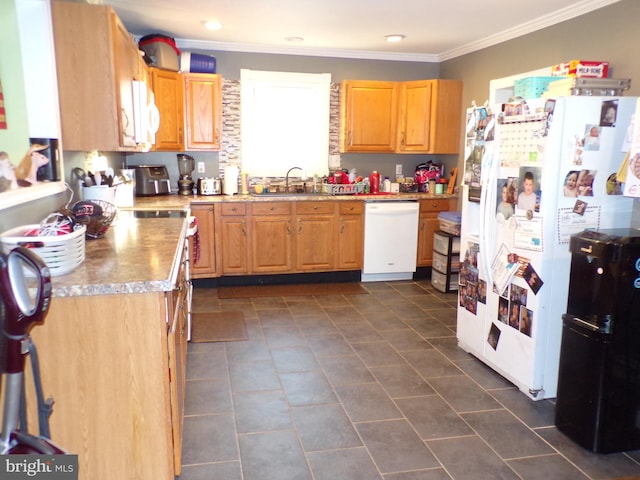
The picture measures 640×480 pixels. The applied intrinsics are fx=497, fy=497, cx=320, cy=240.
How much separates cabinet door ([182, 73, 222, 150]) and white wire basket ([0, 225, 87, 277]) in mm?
3214

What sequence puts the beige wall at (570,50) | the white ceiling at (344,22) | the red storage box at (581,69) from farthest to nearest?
the white ceiling at (344,22), the beige wall at (570,50), the red storage box at (581,69)

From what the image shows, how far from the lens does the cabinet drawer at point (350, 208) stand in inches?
200

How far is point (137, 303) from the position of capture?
175 cm

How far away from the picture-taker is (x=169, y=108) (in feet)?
15.7

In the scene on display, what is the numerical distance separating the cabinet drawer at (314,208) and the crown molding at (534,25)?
6.85 feet

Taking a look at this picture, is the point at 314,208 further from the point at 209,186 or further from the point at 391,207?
the point at 209,186

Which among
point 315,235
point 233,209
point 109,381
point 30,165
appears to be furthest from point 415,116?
point 109,381

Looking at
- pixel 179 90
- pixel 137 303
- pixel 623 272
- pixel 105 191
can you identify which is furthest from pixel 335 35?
pixel 137 303

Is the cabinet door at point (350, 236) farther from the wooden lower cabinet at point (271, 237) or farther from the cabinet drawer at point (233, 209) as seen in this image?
the cabinet drawer at point (233, 209)

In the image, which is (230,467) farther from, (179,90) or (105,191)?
(179,90)

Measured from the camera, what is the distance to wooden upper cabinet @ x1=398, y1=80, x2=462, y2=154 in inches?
205

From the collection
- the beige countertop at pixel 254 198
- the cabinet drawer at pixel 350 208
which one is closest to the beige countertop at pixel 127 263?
the beige countertop at pixel 254 198

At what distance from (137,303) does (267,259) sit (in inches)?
129

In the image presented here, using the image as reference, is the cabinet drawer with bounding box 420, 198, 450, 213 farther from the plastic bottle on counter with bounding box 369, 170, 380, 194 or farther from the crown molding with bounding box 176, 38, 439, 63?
the crown molding with bounding box 176, 38, 439, 63
